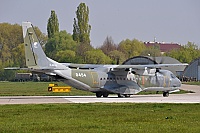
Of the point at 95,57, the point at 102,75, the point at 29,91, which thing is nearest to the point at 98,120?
the point at 102,75

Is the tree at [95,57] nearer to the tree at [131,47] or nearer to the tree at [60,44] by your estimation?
the tree at [60,44]

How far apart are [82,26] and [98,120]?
402 feet

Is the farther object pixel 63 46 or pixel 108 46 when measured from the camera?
pixel 108 46

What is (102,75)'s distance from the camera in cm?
5009

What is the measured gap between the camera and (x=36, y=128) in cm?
2267

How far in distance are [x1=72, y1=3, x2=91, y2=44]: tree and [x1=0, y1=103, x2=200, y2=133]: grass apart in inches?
4513

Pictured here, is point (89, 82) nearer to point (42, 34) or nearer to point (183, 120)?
point (183, 120)

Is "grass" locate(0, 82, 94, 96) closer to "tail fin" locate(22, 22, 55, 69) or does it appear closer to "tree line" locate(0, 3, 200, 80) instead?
"tail fin" locate(22, 22, 55, 69)

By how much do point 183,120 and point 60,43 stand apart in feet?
411

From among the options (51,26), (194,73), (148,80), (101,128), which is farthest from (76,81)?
(51,26)

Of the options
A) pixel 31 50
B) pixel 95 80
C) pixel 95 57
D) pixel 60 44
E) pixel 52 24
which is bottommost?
pixel 95 80

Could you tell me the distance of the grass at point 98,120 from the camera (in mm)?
22328

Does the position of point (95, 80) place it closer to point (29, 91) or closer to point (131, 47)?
point (29, 91)

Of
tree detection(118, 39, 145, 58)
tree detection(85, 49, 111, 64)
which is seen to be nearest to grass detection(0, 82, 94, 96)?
tree detection(85, 49, 111, 64)
